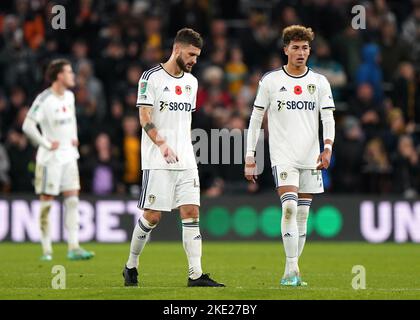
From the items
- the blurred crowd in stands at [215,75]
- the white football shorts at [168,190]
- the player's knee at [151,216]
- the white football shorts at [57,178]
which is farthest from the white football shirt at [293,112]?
the blurred crowd in stands at [215,75]

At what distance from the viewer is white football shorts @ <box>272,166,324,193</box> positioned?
39.6ft

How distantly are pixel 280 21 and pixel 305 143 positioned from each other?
39.9ft

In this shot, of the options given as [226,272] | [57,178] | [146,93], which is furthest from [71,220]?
[146,93]

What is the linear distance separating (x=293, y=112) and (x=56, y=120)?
5.47 meters

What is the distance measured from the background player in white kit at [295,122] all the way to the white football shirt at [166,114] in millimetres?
750

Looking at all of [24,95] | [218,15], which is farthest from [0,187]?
[218,15]

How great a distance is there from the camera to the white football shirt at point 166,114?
459 inches

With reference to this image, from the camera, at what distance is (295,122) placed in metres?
12.2

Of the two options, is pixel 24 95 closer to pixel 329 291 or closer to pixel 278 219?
pixel 278 219

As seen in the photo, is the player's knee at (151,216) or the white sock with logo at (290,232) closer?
the player's knee at (151,216)

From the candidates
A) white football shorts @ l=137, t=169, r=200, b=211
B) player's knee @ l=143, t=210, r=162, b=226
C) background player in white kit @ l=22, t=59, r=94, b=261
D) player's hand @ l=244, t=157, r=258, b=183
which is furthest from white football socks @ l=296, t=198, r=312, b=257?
background player in white kit @ l=22, t=59, r=94, b=261

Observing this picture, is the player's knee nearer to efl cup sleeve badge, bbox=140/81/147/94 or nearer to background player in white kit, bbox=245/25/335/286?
background player in white kit, bbox=245/25/335/286

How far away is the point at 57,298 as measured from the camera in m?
10.5

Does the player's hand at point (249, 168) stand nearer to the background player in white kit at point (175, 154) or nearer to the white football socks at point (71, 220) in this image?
the background player in white kit at point (175, 154)
